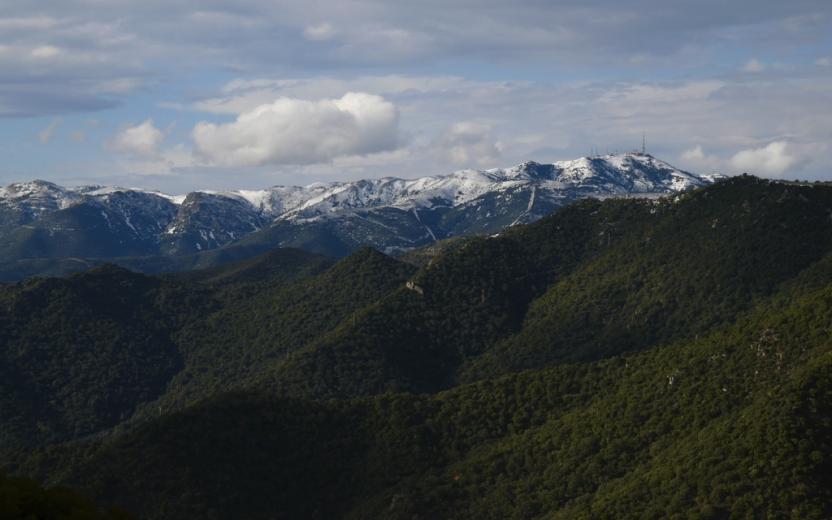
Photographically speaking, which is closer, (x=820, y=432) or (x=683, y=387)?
(x=820, y=432)

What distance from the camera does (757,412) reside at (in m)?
130

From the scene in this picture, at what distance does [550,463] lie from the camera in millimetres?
152375

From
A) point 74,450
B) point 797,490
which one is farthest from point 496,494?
point 74,450

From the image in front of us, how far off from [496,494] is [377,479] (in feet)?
72.9

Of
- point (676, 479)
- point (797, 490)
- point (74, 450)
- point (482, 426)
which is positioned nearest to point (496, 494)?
point (482, 426)

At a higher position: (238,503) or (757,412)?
(757,412)

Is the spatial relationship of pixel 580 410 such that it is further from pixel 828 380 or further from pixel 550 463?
pixel 828 380

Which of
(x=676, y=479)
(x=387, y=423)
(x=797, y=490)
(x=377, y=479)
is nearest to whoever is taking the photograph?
(x=797, y=490)

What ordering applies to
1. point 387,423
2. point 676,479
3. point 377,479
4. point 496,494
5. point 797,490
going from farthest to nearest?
point 387,423 < point 377,479 < point 496,494 < point 676,479 < point 797,490

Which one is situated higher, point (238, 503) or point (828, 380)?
point (828, 380)

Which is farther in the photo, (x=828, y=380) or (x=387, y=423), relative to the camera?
(x=387, y=423)

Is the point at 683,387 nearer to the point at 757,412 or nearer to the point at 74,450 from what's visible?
the point at 757,412

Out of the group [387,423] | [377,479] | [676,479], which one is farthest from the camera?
[387,423]

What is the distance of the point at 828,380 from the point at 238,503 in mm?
89076
